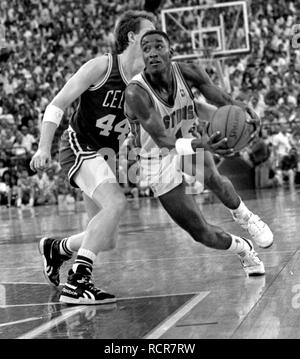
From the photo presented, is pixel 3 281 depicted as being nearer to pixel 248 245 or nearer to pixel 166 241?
pixel 248 245

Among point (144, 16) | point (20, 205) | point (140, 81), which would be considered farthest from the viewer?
point (20, 205)

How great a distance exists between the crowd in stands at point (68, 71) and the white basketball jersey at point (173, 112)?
1351 cm

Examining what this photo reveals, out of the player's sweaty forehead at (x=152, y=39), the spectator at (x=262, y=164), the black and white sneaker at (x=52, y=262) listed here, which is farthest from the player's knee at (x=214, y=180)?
the spectator at (x=262, y=164)

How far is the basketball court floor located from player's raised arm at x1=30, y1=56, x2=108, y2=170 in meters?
1.05

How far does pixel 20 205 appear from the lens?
20.9m

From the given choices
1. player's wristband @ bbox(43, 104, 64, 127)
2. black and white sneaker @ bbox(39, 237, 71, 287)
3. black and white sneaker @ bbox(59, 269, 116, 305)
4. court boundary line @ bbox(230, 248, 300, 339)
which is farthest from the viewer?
black and white sneaker @ bbox(39, 237, 71, 287)

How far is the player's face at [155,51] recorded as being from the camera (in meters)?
5.88

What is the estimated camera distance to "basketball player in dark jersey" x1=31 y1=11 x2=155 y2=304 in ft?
18.8

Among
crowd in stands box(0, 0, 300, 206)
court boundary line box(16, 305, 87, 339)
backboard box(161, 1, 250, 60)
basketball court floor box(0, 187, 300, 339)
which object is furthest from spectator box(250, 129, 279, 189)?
court boundary line box(16, 305, 87, 339)

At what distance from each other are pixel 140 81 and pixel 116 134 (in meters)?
0.47

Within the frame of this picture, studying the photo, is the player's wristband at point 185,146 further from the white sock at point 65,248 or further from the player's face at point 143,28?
the white sock at point 65,248

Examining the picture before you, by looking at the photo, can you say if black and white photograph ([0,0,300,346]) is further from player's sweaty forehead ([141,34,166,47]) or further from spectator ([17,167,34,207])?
spectator ([17,167,34,207])

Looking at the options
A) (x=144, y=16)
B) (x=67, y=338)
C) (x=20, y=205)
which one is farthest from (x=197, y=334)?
(x=20, y=205)

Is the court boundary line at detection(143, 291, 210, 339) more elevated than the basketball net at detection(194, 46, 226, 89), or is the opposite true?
the basketball net at detection(194, 46, 226, 89)
